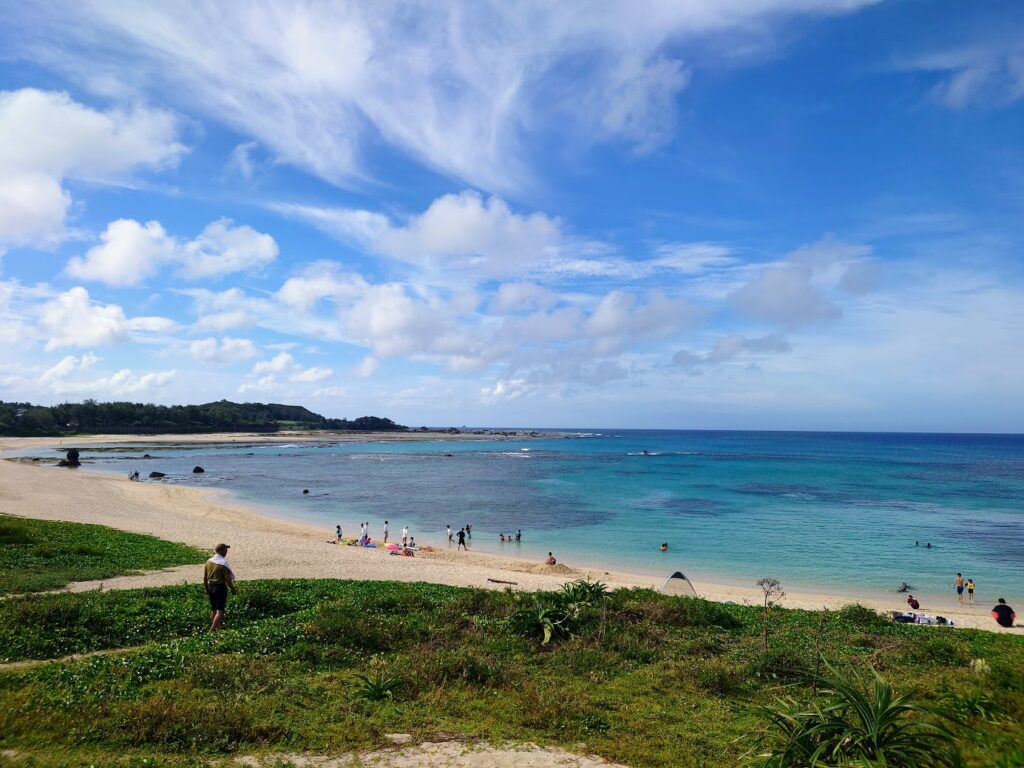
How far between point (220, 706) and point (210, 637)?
11.3 feet

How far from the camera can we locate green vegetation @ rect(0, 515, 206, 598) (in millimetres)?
13998

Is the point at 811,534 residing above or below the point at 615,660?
below

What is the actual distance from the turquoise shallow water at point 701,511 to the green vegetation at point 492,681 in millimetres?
15898

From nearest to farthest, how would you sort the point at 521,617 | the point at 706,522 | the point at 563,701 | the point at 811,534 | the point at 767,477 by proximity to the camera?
the point at 563,701
the point at 521,617
the point at 811,534
the point at 706,522
the point at 767,477

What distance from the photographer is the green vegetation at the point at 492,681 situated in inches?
222

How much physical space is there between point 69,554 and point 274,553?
24.7ft

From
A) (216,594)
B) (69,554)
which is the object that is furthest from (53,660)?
(69,554)

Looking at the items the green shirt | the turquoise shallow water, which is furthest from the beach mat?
the green shirt

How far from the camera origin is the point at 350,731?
22.3 feet

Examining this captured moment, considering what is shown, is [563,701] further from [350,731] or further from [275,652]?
[275,652]

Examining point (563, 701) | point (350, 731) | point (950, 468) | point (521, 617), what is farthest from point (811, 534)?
point (950, 468)

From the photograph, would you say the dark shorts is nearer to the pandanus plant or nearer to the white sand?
the white sand

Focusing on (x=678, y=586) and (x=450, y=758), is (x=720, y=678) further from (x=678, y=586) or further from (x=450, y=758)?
(x=678, y=586)

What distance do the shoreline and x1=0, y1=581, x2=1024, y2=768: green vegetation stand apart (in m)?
5.74
